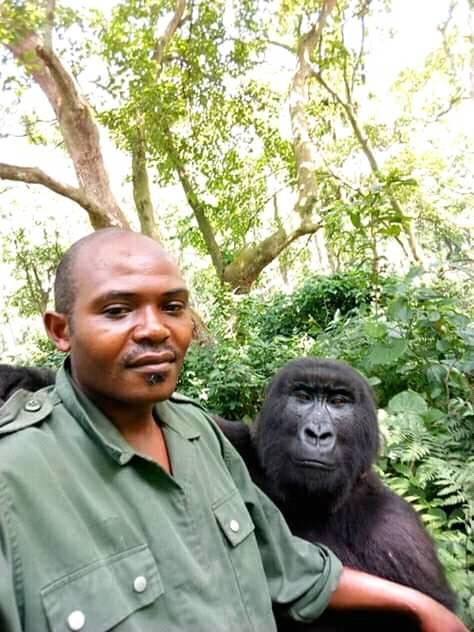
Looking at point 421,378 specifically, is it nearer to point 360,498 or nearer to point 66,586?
point 360,498

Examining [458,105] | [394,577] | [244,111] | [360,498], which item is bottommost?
[394,577]

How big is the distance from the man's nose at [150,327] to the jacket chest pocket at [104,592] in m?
0.45

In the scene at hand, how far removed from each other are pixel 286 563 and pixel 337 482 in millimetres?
801

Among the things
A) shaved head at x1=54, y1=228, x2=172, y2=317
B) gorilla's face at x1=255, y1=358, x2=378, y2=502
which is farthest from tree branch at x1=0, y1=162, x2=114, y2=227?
shaved head at x1=54, y1=228, x2=172, y2=317

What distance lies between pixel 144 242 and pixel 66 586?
772mm

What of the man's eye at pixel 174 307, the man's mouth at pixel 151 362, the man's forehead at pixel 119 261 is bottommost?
the man's mouth at pixel 151 362

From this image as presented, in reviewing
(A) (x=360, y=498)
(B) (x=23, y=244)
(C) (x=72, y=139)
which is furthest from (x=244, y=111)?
(B) (x=23, y=244)

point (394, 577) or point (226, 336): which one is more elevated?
point (226, 336)

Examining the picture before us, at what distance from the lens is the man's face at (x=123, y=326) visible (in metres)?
1.35

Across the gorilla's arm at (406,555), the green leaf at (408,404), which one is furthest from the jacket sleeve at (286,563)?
the green leaf at (408,404)

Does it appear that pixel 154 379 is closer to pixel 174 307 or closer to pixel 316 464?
pixel 174 307

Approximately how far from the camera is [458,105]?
1950cm

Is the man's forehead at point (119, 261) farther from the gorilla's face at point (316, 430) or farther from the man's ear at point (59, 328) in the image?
the gorilla's face at point (316, 430)

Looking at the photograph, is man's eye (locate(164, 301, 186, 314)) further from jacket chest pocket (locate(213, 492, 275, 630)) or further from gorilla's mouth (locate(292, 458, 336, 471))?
gorilla's mouth (locate(292, 458, 336, 471))
